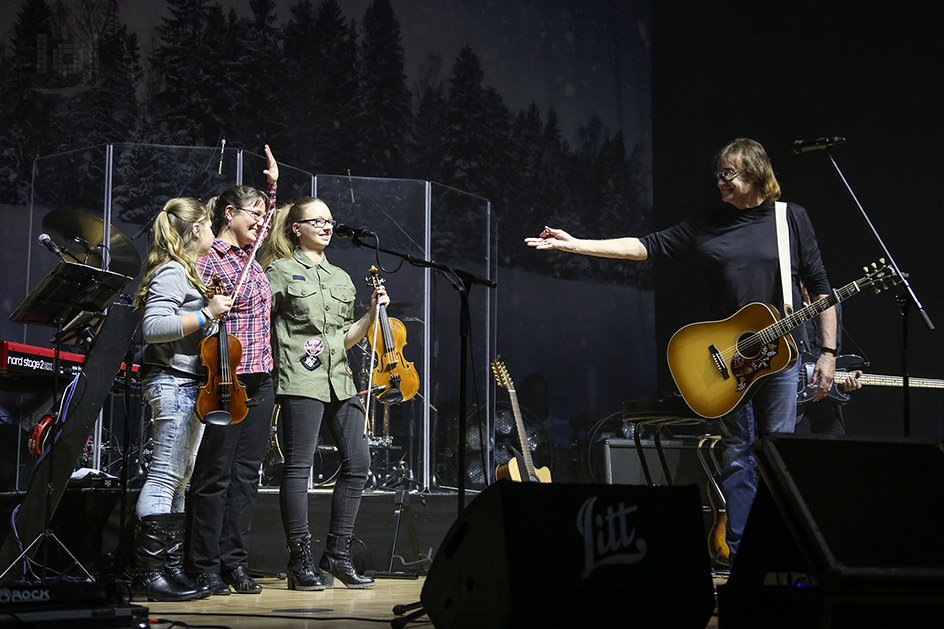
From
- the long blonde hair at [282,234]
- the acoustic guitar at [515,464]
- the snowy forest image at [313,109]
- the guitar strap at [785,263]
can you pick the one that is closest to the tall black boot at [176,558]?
the long blonde hair at [282,234]

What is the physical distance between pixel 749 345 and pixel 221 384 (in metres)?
2.12

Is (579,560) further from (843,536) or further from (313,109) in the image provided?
(313,109)

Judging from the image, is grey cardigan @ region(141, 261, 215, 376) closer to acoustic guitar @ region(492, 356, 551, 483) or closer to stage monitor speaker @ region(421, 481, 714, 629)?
stage monitor speaker @ region(421, 481, 714, 629)

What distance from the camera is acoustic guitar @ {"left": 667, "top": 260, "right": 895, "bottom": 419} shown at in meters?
3.54

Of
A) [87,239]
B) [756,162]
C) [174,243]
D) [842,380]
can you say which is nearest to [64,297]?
[174,243]

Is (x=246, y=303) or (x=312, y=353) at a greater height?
(x=246, y=303)

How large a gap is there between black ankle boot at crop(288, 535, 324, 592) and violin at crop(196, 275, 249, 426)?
692 millimetres

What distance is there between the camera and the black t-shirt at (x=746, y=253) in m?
3.74

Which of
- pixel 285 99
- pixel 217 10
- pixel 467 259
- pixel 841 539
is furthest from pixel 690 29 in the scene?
pixel 841 539

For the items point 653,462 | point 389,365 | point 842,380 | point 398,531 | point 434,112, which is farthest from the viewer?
point 434,112

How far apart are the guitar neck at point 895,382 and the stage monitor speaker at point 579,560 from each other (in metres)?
3.68

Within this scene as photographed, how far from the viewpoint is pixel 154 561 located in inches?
134

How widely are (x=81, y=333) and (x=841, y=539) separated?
4.61m

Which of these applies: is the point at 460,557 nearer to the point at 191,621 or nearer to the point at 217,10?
the point at 191,621
